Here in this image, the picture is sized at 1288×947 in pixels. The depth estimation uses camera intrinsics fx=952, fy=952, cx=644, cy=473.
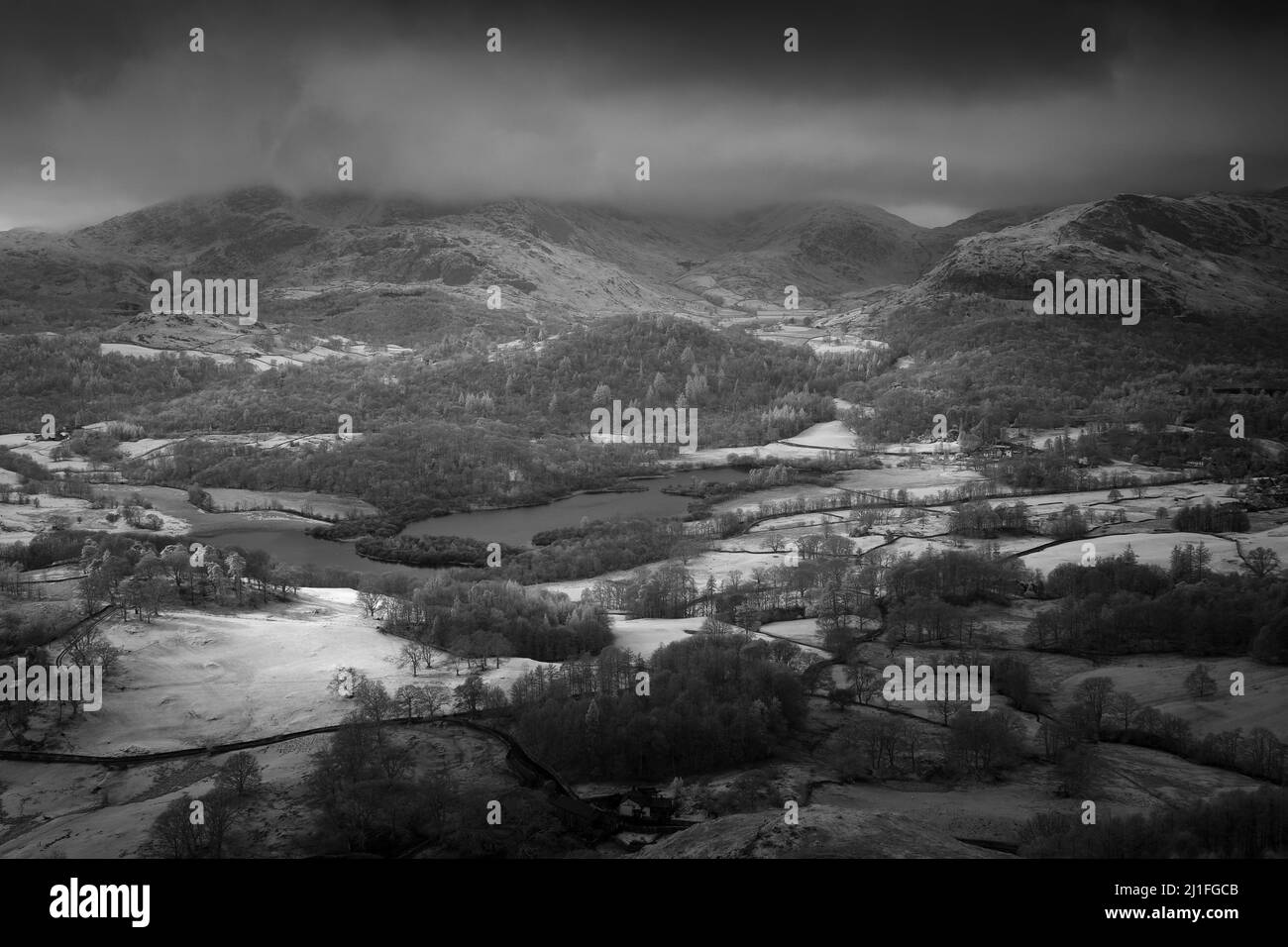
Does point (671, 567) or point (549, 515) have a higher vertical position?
point (549, 515)

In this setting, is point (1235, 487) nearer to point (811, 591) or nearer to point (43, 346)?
point (811, 591)

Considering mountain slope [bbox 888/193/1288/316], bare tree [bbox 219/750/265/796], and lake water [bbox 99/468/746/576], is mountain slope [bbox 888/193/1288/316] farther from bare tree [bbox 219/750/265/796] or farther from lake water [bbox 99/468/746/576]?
bare tree [bbox 219/750/265/796]

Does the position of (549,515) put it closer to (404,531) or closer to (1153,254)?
(404,531)

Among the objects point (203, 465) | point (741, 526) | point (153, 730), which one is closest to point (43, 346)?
point (203, 465)

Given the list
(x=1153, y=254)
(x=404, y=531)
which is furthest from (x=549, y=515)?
(x=1153, y=254)

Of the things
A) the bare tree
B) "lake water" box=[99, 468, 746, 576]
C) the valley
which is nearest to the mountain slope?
the valley

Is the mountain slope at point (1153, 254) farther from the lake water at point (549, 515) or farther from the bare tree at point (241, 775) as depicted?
the bare tree at point (241, 775)

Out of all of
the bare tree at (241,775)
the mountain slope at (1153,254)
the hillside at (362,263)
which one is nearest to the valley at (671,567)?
the bare tree at (241,775)

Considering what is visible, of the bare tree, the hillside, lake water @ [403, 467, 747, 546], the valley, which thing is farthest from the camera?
the hillside
